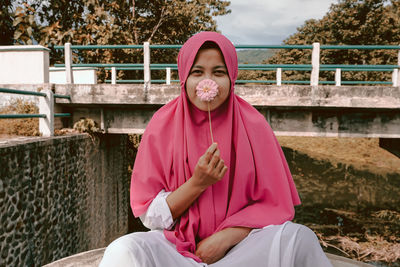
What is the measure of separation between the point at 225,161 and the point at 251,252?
0.48m

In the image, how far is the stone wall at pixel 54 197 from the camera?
12.8 ft

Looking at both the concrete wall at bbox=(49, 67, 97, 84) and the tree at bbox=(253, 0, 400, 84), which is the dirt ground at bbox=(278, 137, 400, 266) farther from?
the concrete wall at bbox=(49, 67, 97, 84)

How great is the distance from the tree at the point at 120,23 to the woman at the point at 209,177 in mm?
8233

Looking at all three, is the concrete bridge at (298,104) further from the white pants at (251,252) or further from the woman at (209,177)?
the white pants at (251,252)

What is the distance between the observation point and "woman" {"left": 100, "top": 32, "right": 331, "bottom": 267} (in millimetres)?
1520

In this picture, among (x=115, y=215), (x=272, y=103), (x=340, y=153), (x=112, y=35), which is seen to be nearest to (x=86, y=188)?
(x=115, y=215)

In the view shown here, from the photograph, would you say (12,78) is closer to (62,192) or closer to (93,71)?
(62,192)

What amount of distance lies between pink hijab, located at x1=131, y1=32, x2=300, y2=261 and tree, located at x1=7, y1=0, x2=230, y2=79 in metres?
8.21

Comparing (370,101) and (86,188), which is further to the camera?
(86,188)

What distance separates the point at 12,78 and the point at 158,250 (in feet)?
20.3

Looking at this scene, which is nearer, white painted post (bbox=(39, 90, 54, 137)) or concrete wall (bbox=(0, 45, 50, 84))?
white painted post (bbox=(39, 90, 54, 137))

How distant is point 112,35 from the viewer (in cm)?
961

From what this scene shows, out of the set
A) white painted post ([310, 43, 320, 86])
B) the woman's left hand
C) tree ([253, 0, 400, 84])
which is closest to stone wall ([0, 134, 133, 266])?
the woman's left hand

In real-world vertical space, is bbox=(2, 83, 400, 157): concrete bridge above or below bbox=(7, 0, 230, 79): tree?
below
